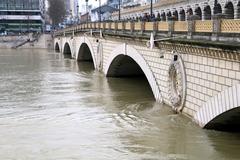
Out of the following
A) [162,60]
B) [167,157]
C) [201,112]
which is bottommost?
[167,157]

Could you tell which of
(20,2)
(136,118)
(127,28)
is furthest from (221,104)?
(20,2)

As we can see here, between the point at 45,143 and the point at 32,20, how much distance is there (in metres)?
133

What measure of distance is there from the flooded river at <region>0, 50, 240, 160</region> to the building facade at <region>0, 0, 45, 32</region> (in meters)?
115

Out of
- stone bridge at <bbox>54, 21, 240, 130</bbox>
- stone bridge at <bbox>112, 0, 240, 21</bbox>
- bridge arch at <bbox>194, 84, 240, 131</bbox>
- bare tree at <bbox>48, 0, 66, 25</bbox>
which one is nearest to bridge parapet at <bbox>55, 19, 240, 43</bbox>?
stone bridge at <bbox>54, 21, 240, 130</bbox>

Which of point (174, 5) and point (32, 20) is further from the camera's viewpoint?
point (32, 20)

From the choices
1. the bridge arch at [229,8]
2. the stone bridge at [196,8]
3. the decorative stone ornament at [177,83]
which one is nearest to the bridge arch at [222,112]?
the decorative stone ornament at [177,83]

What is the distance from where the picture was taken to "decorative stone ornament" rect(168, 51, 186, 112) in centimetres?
2089

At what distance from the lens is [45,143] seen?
18.6 metres

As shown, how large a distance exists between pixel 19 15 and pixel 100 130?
129 meters

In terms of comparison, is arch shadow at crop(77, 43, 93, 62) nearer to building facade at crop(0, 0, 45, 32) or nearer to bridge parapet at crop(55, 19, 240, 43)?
bridge parapet at crop(55, 19, 240, 43)

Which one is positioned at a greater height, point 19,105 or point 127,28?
point 127,28

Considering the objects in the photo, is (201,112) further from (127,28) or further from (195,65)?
(127,28)

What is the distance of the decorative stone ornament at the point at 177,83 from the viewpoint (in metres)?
20.9

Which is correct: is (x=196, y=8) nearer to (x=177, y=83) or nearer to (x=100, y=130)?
(x=177, y=83)
